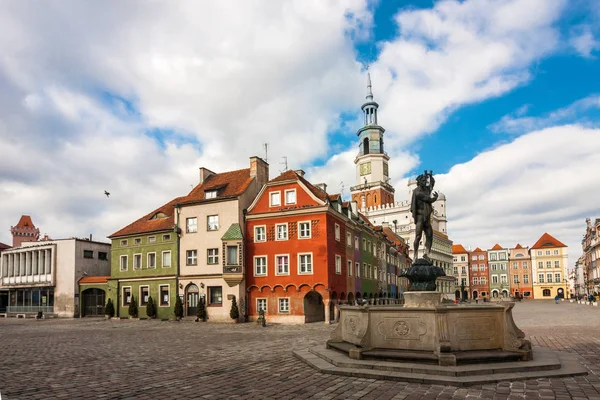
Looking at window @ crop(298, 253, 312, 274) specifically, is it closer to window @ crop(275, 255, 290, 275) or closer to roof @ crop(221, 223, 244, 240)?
window @ crop(275, 255, 290, 275)

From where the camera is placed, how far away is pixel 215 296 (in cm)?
3812

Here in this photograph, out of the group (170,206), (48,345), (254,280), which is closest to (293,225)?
(254,280)

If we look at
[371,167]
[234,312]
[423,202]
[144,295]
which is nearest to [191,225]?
[144,295]

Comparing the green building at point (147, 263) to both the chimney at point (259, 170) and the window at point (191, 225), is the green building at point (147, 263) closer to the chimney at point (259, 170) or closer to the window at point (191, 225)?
the window at point (191, 225)

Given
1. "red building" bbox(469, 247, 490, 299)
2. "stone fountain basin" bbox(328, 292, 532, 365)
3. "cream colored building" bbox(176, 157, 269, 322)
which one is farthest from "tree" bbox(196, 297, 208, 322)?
"red building" bbox(469, 247, 490, 299)

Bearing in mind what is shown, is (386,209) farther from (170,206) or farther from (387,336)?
(387,336)

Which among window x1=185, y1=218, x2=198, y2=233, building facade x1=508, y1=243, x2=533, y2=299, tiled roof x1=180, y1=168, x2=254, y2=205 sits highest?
tiled roof x1=180, y1=168, x2=254, y2=205

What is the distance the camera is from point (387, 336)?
1262 centimetres

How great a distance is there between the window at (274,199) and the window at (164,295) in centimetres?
1221

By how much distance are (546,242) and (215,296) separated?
343 ft

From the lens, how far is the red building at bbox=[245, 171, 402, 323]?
35.1 metres

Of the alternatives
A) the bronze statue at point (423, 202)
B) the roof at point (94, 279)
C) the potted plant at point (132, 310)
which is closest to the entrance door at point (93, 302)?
the roof at point (94, 279)

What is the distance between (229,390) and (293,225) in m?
26.3

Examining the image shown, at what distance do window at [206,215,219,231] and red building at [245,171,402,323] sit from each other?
2714 millimetres
